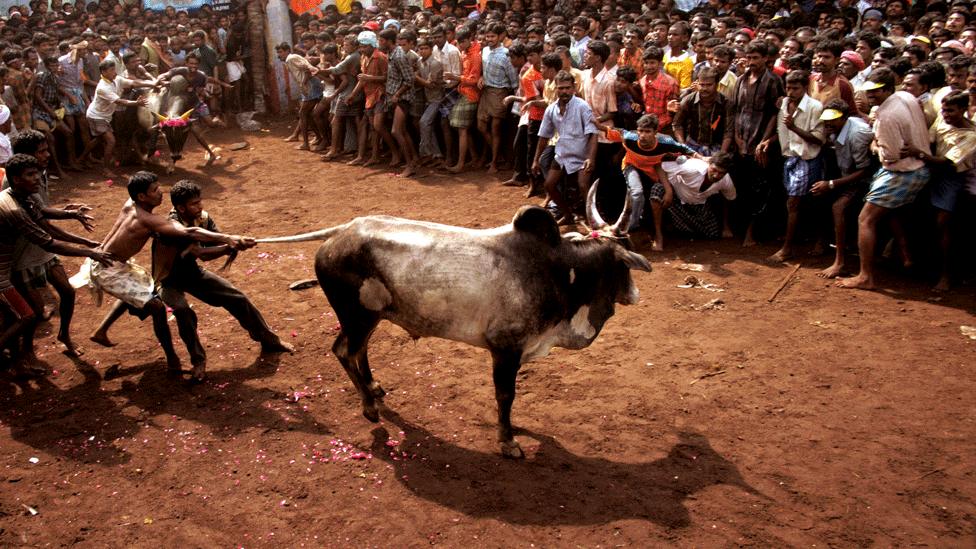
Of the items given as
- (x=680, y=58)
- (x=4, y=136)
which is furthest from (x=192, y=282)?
(x=680, y=58)

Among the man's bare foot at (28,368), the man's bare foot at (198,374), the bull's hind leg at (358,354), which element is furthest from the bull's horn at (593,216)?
the man's bare foot at (28,368)

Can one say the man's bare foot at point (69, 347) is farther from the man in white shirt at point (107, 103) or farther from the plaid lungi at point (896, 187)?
the plaid lungi at point (896, 187)

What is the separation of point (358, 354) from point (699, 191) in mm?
5113

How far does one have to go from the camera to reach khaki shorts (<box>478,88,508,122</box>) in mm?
12797

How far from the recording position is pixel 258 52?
18625 millimetres

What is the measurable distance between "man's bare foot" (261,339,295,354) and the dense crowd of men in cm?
3

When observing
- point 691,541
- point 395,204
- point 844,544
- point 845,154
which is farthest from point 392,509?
point 395,204

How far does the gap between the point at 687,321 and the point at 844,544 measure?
3284 mm

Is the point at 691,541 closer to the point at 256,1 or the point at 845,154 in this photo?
the point at 845,154

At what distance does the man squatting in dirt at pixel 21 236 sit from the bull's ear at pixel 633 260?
4002 mm

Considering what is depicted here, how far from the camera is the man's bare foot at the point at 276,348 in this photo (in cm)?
751

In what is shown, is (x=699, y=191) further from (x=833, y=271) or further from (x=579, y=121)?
(x=833, y=271)

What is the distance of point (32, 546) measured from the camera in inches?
203

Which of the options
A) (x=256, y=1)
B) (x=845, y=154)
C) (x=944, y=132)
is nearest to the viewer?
(x=944, y=132)
